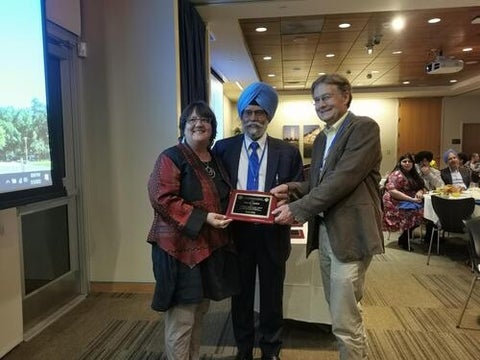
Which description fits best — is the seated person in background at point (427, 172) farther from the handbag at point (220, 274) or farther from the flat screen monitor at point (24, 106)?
the flat screen monitor at point (24, 106)

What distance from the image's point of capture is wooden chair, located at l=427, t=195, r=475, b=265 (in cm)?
422

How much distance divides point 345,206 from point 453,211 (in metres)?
3.09

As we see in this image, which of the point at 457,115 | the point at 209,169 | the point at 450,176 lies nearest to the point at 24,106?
the point at 209,169

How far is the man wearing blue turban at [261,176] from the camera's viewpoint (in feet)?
6.82

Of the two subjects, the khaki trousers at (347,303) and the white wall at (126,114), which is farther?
the white wall at (126,114)

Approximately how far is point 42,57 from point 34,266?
1.61m

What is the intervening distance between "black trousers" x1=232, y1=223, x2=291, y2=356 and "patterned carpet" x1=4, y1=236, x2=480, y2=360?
0.81 feet

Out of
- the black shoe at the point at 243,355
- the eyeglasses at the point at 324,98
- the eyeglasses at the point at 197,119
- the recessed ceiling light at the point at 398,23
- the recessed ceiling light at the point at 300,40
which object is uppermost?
the recessed ceiling light at the point at 398,23

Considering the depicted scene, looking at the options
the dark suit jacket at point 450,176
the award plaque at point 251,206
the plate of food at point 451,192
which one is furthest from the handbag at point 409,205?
the award plaque at point 251,206

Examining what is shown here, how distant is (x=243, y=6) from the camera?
3898 millimetres

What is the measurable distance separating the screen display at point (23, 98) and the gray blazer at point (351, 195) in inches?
64.4

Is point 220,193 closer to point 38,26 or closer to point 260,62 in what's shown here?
point 38,26

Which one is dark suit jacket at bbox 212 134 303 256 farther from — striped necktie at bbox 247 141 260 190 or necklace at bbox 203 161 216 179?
necklace at bbox 203 161 216 179

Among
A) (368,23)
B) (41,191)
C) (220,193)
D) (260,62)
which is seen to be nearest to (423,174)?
(368,23)
